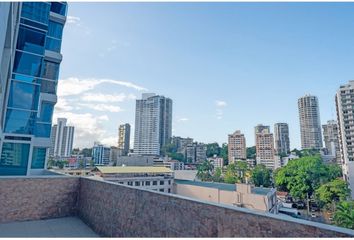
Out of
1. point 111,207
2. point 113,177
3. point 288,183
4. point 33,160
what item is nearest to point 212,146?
point 288,183

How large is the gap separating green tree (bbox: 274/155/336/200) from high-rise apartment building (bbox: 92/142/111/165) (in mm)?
59579

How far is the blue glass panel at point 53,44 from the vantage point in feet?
43.3

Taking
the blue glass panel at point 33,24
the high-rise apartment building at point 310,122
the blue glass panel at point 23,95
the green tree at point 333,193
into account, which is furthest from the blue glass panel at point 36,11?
the high-rise apartment building at point 310,122

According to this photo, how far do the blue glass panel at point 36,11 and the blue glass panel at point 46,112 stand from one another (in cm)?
456

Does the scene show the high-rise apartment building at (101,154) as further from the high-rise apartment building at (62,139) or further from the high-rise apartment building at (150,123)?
the high-rise apartment building at (62,139)

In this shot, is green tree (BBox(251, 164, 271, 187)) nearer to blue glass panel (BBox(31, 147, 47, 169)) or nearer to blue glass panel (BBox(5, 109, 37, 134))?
blue glass panel (BBox(31, 147, 47, 169))

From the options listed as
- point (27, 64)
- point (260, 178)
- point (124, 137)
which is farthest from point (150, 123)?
point (27, 64)

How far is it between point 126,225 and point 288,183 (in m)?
32.8

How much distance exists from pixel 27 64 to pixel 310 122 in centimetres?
9902

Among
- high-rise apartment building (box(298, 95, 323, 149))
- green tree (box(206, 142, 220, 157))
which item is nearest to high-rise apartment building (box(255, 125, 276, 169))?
Answer: green tree (box(206, 142, 220, 157))

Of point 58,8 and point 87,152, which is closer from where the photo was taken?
point 58,8

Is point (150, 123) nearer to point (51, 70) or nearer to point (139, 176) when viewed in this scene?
point (139, 176)

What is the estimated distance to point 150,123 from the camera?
75.1 metres

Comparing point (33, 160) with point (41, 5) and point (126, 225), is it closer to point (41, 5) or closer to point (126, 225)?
point (41, 5)
